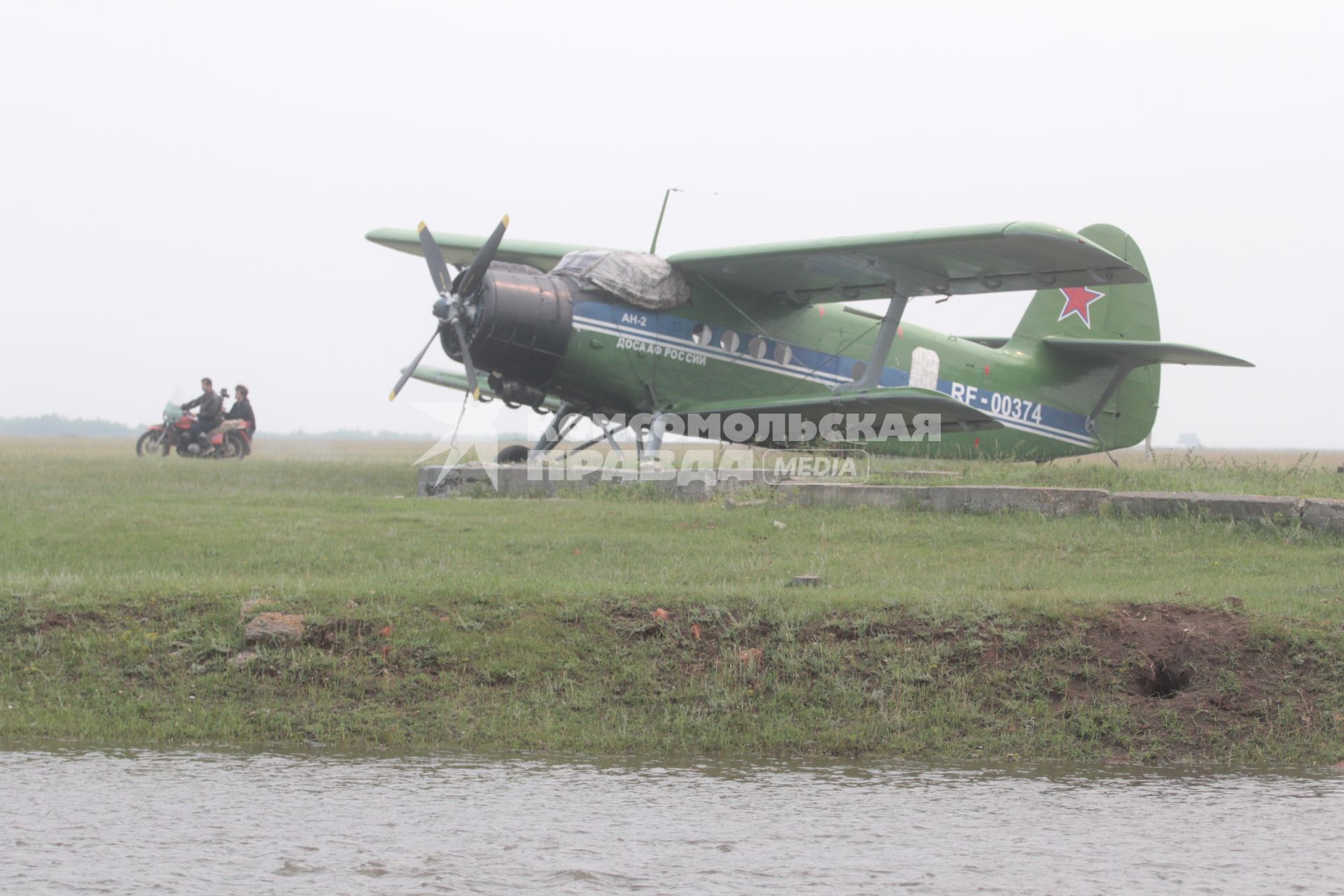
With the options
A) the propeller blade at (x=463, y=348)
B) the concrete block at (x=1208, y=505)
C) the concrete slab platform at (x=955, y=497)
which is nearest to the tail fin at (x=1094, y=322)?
the propeller blade at (x=463, y=348)

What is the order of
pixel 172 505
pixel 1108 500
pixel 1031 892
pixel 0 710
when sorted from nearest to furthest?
1. pixel 1031 892
2. pixel 0 710
3. pixel 1108 500
4. pixel 172 505

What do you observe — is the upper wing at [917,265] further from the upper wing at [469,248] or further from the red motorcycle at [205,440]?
the red motorcycle at [205,440]

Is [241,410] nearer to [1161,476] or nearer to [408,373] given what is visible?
[408,373]

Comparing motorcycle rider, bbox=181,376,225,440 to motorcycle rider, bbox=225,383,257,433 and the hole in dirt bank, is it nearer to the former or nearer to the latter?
motorcycle rider, bbox=225,383,257,433

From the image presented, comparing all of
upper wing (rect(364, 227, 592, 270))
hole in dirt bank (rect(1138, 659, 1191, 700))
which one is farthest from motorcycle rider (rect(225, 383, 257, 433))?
hole in dirt bank (rect(1138, 659, 1191, 700))

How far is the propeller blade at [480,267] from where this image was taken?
16.4 m

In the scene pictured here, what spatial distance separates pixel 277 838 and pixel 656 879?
1700 millimetres

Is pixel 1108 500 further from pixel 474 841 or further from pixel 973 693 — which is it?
pixel 474 841

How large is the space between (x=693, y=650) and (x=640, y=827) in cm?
243

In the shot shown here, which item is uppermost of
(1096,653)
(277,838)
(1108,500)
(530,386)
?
(530,386)

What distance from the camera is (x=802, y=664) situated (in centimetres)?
812

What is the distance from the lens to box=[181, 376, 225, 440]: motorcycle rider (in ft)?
86.2

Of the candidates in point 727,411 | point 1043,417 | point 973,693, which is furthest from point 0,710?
point 1043,417

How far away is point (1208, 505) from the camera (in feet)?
38.3
